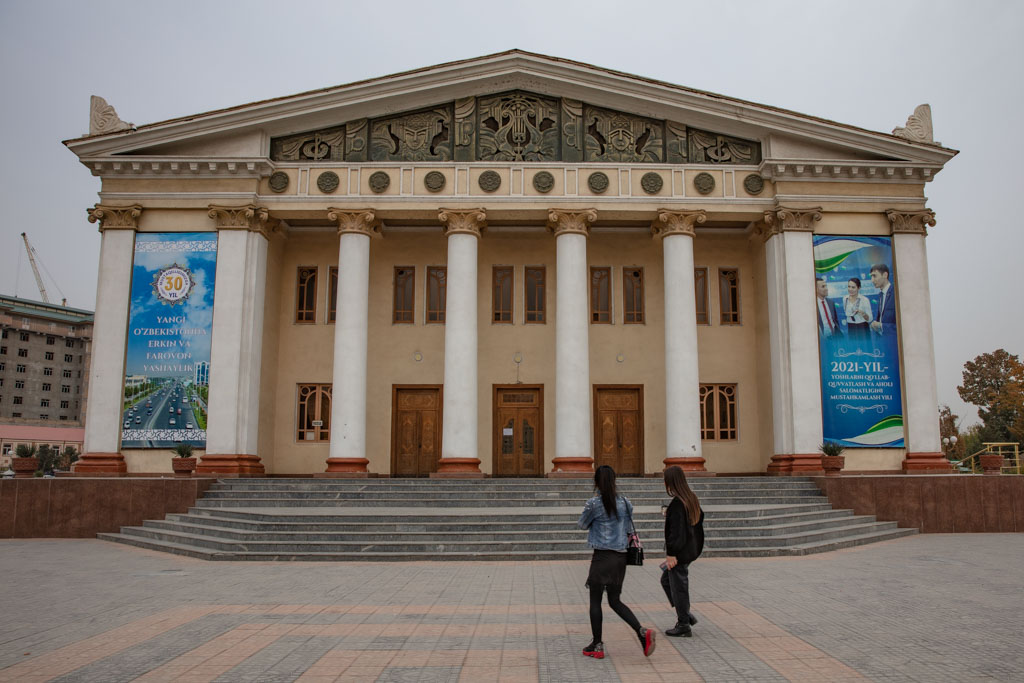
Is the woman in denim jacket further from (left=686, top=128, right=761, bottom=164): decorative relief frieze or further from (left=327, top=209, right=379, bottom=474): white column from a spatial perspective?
(left=686, top=128, right=761, bottom=164): decorative relief frieze

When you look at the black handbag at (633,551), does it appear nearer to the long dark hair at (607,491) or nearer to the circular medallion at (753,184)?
the long dark hair at (607,491)

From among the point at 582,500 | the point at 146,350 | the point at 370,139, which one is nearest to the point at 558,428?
the point at 582,500

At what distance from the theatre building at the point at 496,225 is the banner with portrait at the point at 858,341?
58mm

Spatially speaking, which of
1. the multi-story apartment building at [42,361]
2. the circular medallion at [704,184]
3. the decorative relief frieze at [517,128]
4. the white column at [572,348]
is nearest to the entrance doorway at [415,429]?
the white column at [572,348]

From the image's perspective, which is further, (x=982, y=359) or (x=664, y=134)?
(x=982, y=359)

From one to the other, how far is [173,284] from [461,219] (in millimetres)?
7948

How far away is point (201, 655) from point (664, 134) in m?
19.2

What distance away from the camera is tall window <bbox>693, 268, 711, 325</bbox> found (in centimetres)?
2464

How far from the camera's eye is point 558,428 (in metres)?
21.1

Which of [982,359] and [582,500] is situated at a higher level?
[982,359]

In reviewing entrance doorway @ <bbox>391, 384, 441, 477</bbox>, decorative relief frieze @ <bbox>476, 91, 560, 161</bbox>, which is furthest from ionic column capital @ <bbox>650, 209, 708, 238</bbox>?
entrance doorway @ <bbox>391, 384, 441, 477</bbox>

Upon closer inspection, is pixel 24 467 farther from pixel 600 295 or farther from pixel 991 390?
pixel 991 390

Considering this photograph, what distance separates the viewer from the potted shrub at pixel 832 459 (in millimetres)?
19656

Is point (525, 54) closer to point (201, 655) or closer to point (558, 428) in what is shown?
point (558, 428)
